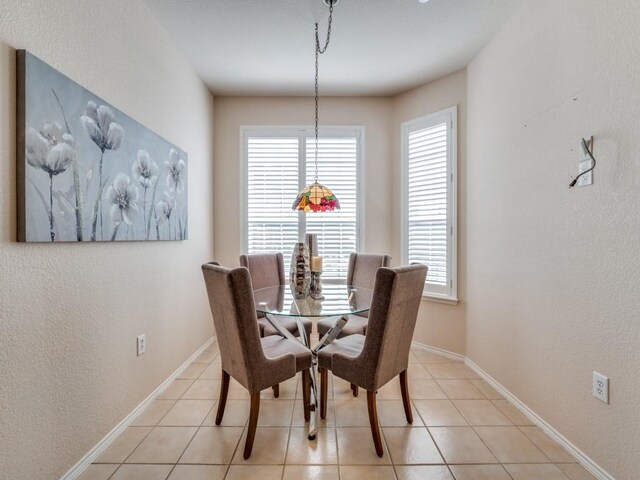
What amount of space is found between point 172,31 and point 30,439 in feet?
8.85

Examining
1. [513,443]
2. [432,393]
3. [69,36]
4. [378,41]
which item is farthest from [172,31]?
[513,443]

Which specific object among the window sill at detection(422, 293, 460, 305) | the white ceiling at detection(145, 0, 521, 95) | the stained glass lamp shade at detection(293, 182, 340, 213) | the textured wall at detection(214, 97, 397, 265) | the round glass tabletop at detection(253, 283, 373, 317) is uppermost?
the white ceiling at detection(145, 0, 521, 95)

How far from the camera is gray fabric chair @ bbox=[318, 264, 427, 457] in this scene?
1631 millimetres

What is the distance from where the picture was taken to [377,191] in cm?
358

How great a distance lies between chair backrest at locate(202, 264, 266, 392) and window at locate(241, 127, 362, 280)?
185 cm

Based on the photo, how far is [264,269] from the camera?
9.72ft

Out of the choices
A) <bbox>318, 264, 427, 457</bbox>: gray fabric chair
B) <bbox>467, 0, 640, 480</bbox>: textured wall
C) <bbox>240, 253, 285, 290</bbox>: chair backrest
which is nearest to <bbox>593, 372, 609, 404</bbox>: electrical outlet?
<bbox>467, 0, 640, 480</bbox>: textured wall

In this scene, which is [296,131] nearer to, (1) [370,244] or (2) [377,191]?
(2) [377,191]

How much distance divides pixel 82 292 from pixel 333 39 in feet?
8.15

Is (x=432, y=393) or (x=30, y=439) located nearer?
(x=30, y=439)

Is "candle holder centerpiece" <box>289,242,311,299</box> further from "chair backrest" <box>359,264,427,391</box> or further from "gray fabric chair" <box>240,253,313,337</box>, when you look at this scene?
"chair backrest" <box>359,264,427,391</box>

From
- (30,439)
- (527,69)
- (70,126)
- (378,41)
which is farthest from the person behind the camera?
(378,41)

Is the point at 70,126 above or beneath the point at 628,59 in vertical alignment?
beneath

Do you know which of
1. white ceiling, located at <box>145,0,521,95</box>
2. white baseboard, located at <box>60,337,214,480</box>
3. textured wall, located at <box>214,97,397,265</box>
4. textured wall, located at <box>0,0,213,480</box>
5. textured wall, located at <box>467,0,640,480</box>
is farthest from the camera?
textured wall, located at <box>214,97,397,265</box>
